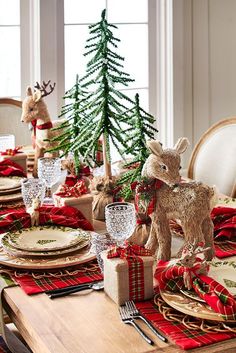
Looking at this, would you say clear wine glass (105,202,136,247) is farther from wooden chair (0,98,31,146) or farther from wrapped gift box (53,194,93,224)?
wooden chair (0,98,31,146)

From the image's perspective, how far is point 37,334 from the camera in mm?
1551

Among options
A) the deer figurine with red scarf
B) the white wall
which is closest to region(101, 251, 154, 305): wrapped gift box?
the deer figurine with red scarf

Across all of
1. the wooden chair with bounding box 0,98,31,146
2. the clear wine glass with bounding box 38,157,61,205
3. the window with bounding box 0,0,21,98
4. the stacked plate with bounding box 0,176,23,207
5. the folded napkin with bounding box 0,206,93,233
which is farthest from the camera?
the window with bounding box 0,0,21,98

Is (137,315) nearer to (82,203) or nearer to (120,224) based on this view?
(120,224)

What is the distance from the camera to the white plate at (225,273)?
5.54ft

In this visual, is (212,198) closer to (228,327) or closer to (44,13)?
(228,327)

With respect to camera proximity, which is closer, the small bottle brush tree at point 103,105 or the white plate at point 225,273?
the white plate at point 225,273

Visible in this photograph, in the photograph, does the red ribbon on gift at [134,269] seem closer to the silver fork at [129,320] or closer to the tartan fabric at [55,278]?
the silver fork at [129,320]

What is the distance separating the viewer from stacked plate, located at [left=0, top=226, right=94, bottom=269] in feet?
6.38

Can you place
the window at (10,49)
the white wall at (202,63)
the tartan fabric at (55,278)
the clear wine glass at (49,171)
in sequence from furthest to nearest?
the white wall at (202,63) → the window at (10,49) → the clear wine glass at (49,171) → the tartan fabric at (55,278)

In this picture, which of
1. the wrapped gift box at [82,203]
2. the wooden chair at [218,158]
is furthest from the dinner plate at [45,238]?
the wooden chair at [218,158]

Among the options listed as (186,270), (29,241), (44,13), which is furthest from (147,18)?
(186,270)

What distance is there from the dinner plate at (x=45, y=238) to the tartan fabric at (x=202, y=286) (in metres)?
0.39

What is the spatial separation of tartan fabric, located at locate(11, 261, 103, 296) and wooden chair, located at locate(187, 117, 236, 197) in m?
1.19
